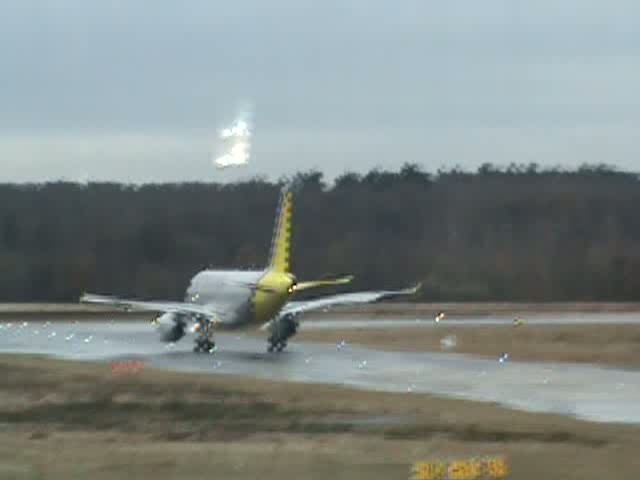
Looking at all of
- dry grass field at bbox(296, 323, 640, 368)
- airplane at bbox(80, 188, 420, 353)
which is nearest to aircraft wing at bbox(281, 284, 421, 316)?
airplane at bbox(80, 188, 420, 353)

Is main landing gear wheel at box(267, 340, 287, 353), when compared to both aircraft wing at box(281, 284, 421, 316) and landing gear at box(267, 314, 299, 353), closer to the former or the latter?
landing gear at box(267, 314, 299, 353)

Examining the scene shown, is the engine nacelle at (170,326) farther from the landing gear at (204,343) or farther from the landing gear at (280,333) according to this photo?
the landing gear at (280,333)

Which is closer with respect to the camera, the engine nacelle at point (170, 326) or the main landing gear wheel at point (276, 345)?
the main landing gear wheel at point (276, 345)

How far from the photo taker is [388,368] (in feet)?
168

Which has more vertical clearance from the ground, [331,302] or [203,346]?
[331,302]

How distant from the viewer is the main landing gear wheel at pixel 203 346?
205 feet

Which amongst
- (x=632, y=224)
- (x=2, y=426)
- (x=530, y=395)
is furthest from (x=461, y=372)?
(x=632, y=224)

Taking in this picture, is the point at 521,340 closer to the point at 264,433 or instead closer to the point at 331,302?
the point at 331,302

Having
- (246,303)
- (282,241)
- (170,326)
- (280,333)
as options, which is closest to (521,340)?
(280,333)

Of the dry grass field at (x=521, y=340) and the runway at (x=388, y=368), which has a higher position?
the dry grass field at (x=521, y=340)
